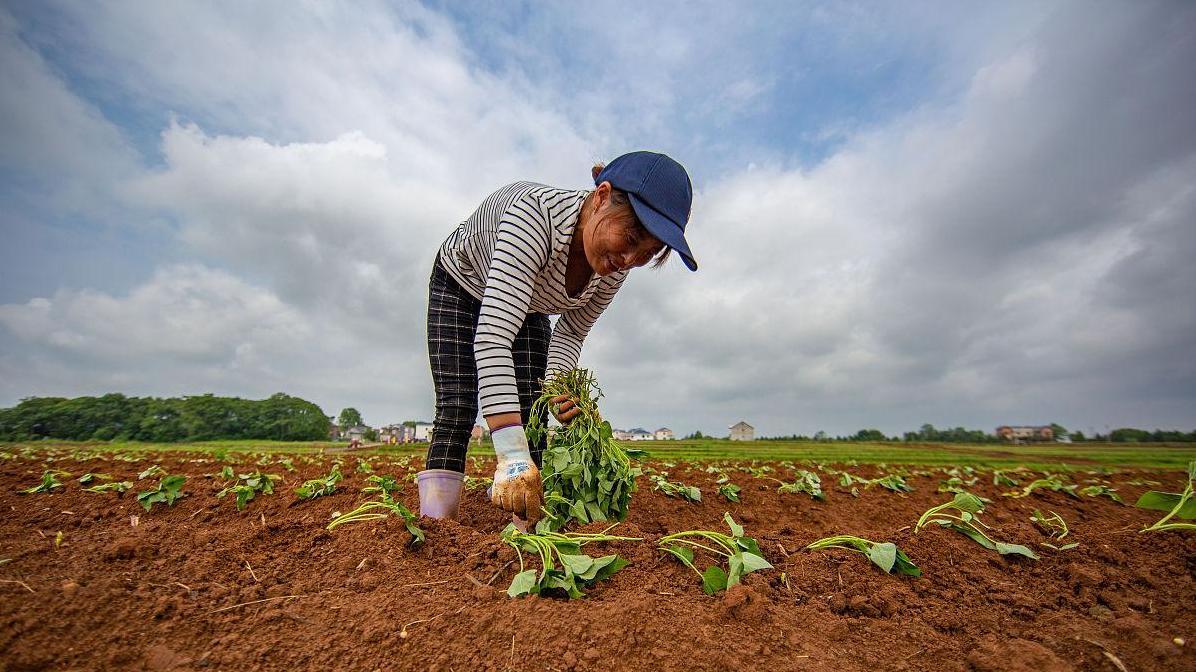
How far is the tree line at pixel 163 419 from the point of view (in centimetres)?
1911

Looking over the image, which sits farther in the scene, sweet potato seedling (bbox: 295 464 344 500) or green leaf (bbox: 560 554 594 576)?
sweet potato seedling (bbox: 295 464 344 500)

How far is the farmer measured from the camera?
7.60ft

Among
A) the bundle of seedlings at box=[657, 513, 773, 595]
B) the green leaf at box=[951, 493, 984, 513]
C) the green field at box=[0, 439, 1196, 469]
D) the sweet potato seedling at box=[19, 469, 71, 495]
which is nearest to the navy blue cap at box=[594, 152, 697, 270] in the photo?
the bundle of seedlings at box=[657, 513, 773, 595]

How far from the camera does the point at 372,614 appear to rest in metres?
1.61

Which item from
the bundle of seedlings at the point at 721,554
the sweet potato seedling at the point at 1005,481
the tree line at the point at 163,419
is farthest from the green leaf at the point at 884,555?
the tree line at the point at 163,419

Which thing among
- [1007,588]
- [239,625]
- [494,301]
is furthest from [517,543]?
[1007,588]

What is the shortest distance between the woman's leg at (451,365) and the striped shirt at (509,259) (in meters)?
0.29

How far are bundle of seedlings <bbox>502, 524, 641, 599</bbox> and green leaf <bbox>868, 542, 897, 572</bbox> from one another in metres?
0.97

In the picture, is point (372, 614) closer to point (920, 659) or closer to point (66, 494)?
point (920, 659)

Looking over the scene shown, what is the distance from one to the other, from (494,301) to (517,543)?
1132 millimetres

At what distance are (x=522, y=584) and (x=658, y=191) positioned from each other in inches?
Result: 68.0

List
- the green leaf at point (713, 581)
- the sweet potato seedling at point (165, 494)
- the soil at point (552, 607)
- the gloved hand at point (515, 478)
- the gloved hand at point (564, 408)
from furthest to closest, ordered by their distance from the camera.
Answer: the sweet potato seedling at point (165, 494)
the gloved hand at point (564, 408)
the gloved hand at point (515, 478)
the green leaf at point (713, 581)
the soil at point (552, 607)

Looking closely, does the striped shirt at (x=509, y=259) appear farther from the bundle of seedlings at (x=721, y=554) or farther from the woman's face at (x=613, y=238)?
the bundle of seedlings at (x=721, y=554)

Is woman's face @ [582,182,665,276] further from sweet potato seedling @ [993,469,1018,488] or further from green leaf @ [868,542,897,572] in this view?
sweet potato seedling @ [993,469,1018,488]
